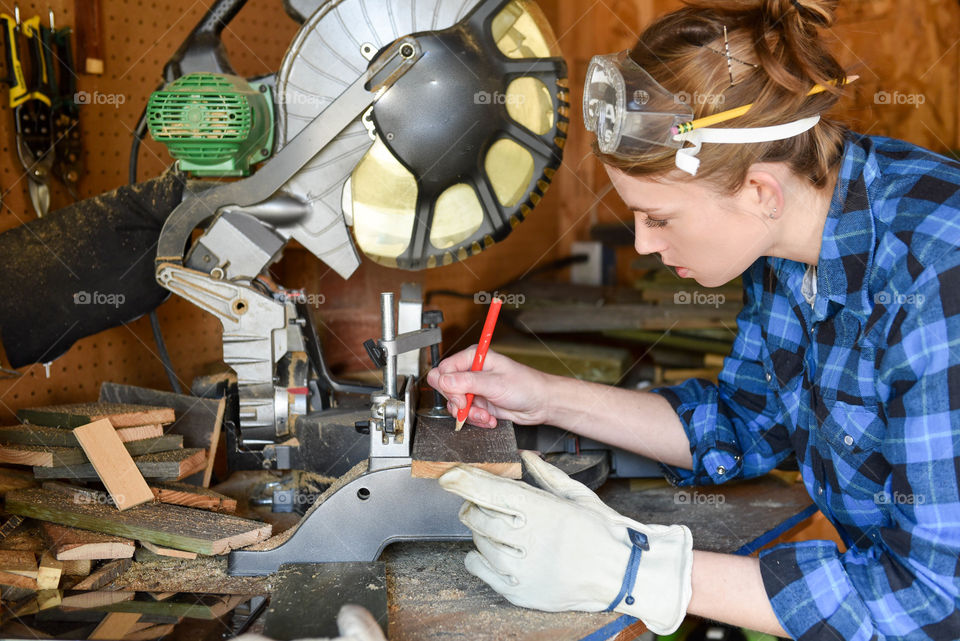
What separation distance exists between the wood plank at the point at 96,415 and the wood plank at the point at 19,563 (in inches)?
9.3

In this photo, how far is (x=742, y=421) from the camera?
4.57 feet

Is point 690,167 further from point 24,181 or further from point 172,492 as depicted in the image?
point 24,181

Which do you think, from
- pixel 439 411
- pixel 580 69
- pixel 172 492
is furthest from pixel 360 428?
pixel 580 69

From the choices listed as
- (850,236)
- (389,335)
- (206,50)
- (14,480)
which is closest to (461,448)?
(389,335)

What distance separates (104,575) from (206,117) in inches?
26.1

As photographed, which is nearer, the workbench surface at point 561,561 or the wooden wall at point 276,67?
the workbench surface at point 561,561

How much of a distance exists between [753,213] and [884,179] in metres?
0.17

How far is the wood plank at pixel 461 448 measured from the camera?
40.5 inches

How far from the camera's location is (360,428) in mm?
1229

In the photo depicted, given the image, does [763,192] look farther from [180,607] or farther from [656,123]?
[180,607]

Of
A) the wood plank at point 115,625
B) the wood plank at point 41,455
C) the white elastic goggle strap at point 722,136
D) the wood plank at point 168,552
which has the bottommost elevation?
the wood plank at point 115,625

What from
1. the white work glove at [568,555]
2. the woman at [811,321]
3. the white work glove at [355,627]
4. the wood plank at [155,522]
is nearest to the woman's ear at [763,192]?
the woman at [811,321]

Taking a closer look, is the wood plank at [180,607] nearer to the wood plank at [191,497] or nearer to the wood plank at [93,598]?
the wood plank at [93,598]

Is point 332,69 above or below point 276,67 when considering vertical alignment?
below
